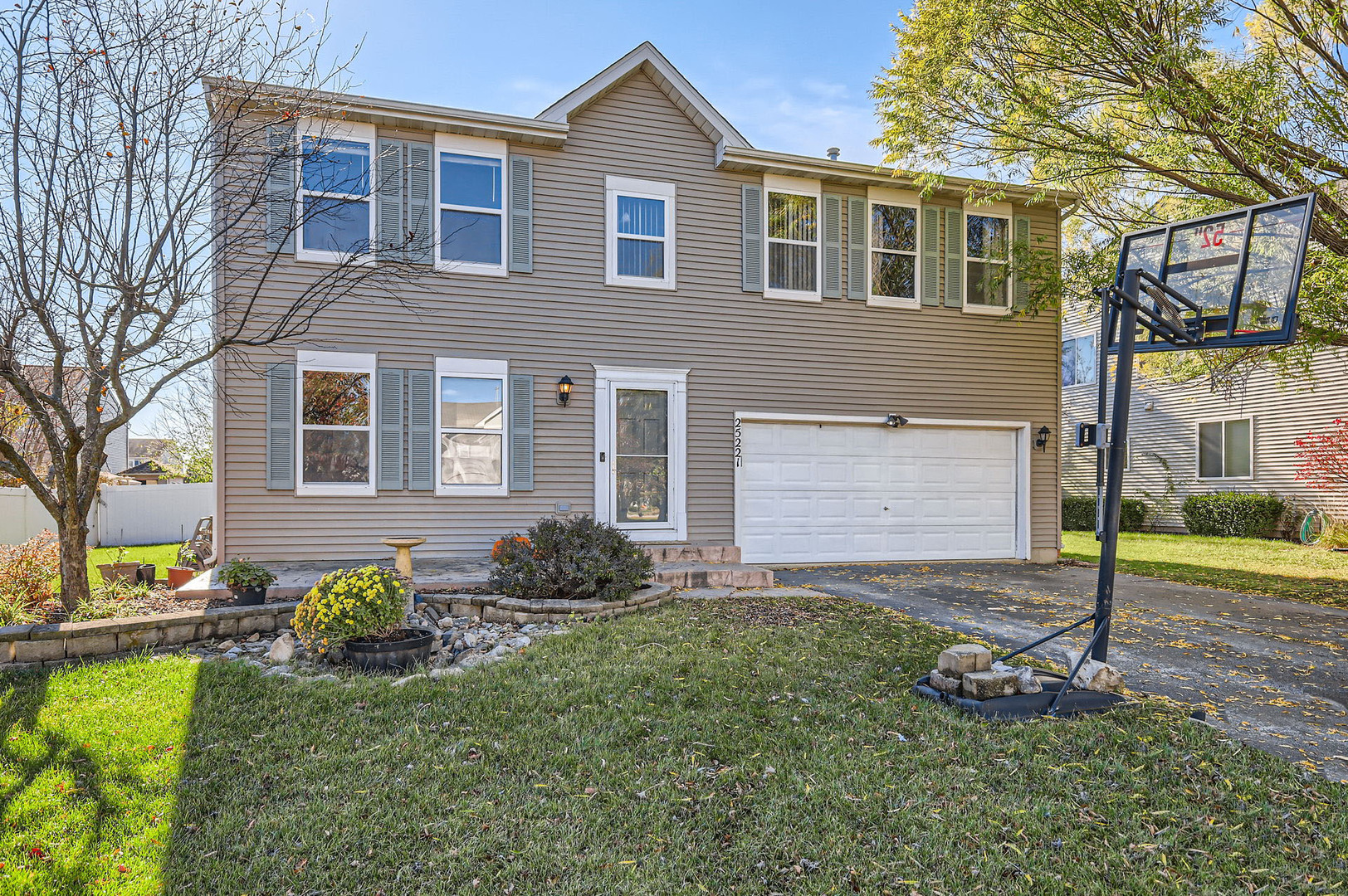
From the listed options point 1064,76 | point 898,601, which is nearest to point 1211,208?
point 1064,76

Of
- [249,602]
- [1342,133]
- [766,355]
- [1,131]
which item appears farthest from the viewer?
[766,355]

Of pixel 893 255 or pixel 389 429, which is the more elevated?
pixel 893 255

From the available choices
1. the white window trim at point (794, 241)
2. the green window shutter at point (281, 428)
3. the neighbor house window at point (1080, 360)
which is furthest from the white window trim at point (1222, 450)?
the green window shutter at point (281, 428)

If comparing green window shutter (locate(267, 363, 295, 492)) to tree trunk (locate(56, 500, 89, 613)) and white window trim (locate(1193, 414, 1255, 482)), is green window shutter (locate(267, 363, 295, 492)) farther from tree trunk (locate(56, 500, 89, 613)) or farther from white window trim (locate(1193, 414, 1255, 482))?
white window trim (locate(1193, 414, 1255, 482))

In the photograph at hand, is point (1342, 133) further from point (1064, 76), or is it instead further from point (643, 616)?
point (643, 616)

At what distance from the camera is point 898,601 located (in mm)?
7465

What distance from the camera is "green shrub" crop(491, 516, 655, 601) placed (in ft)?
21.4

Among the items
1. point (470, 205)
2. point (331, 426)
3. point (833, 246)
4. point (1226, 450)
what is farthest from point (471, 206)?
point (1226, 450)

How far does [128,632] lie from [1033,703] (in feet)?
19.4

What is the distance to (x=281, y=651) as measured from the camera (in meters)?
5.11

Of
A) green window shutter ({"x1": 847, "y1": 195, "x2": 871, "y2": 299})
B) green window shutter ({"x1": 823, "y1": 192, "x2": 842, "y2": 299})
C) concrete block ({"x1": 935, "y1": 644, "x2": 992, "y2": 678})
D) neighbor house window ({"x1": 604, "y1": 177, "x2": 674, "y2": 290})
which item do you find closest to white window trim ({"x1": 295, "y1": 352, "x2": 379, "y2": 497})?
neighbor house window ({"x1": 604, "y1": 177, "x2": 674, "y2": 290})

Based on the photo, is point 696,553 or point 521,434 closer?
point 521,434

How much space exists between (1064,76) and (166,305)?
9.53 metres

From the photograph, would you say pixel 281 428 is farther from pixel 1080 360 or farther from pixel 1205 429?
pixel 1080 360
